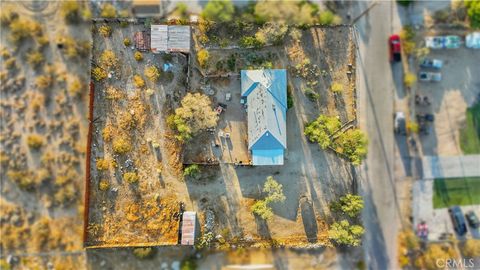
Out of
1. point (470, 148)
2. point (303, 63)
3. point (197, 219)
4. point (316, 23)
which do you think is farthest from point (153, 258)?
point (470, 148)

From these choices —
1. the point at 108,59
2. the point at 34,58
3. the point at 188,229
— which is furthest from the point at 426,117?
the point at 34,58

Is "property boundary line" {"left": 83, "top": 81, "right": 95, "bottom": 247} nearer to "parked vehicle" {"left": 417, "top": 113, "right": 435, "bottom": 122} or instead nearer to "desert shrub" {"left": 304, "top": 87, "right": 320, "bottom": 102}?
"desert shrub" {"left": 304, "top": 87, "right": 320, "bottom": 102}

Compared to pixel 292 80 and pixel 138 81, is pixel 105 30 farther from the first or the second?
pixel 292 80

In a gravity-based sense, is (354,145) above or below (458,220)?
above

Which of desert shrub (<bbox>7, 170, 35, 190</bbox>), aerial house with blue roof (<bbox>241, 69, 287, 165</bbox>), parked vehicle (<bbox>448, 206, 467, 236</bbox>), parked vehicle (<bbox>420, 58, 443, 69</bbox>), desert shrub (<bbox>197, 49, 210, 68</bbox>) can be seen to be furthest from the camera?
parked vehicle (<bbox>448, 206, 467, 236</bbox>)

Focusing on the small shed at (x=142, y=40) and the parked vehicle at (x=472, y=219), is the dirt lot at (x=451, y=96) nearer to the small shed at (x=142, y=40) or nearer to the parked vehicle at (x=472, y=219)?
the parked vehicle at (x=472, y=219)

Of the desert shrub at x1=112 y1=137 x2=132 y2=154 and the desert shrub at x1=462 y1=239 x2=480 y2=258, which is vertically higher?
the desert shrub at x1=112 y1=137 x2=132 y2=154

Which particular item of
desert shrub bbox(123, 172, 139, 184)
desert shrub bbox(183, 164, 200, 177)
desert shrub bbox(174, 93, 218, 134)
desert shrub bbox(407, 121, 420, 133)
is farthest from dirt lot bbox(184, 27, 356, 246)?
desert shrub bbox(407, 121, 420, 133)
